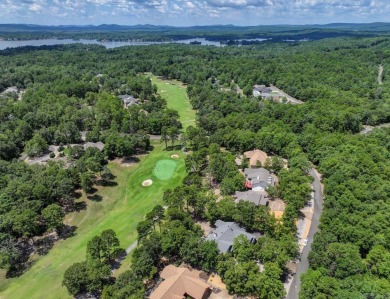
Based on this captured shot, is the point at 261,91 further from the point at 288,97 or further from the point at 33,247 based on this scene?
the point at 33,247

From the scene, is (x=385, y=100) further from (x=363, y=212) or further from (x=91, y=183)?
(x=91, y=183)

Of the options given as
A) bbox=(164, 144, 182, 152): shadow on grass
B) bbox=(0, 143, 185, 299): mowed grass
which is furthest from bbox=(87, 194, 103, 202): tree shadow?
bbox=(164, 144, 182, 152): shadow on grass

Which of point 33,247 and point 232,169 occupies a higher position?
point 232,169

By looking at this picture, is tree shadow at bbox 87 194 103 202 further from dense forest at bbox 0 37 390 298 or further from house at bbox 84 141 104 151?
house at bbox 84 141 104 151

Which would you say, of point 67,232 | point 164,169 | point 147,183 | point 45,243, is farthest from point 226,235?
point 45,243

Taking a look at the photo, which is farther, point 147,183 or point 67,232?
point 147,183

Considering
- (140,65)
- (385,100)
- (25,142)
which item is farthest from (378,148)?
(140,65)
